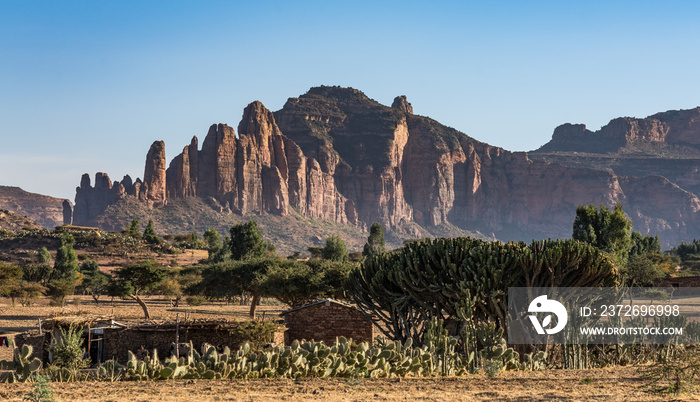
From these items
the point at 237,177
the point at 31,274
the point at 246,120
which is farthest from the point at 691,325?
the point at 246,120

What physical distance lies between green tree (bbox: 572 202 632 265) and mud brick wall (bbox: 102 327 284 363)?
32.9 metres

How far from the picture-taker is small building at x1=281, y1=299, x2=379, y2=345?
24.2 metres

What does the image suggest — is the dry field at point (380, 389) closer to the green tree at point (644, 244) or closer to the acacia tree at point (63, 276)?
the acacia tree at point (63, 276)

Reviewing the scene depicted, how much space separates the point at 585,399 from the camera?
37.6 ft

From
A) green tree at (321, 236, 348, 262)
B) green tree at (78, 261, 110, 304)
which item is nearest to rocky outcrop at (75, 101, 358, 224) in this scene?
green tree at (321, 236, 348, 262)

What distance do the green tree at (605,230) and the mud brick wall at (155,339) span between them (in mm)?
32902

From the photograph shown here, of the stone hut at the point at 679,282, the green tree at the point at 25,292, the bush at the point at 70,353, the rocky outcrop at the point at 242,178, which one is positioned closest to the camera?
the bush at the point at 70,353

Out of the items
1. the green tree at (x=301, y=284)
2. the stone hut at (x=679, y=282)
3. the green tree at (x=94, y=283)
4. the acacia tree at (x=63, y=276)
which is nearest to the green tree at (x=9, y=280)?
the acacia tree at (x=63, y=276)

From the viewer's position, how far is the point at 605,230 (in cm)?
4847

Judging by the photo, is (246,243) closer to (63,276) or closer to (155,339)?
(63,276)

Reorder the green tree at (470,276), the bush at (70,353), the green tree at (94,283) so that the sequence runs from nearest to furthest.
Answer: the bush at (70,353) < the green tree at (470,276) < the green tree at (94,283)

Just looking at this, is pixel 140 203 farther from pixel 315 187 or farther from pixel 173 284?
pixel 173 284

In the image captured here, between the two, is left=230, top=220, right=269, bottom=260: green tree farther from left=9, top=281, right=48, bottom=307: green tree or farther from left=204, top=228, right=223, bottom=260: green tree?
left=9, top=281, right=48, bottom=307: green tree

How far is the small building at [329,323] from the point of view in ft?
79.4
